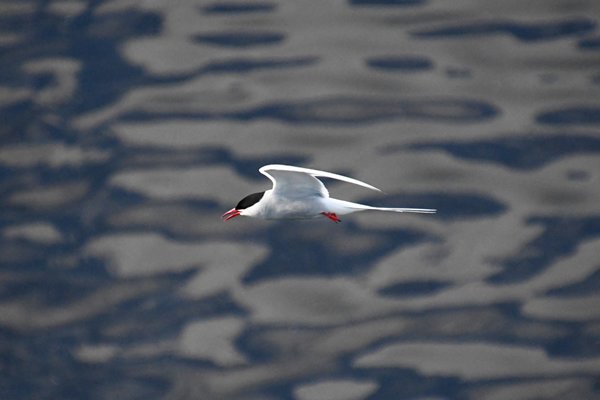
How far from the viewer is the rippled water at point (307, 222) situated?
15992mm

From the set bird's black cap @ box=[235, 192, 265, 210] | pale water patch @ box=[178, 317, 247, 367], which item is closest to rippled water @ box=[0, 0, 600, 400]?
pale water patch @ box=[178, 317, 247, 367]

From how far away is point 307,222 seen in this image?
1777 centimetres

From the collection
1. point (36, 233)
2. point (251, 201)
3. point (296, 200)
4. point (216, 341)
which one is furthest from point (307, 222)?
point (296, 200)

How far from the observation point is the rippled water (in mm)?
15992

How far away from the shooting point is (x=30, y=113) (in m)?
18.3

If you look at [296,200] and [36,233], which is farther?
[36,233]

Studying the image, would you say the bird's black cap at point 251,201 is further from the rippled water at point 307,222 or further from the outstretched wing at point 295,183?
the rippled water at point 307,222

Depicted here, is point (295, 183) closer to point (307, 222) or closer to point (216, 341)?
point (216, 341)

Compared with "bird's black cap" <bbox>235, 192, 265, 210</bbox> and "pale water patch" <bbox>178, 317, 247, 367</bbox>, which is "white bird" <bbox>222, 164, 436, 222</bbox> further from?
"pale water patch" <bbox>178, 317, 247, 367</bbox>

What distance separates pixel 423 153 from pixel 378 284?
2.18 m

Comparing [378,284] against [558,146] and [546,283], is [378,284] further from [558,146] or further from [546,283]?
[558,146]

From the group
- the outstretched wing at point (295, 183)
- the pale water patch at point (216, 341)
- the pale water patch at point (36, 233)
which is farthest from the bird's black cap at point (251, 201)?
the pale water patch at point (36, 233)

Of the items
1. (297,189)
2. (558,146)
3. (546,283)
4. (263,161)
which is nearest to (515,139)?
(558,146)

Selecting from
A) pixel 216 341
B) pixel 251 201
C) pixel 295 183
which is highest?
pixel 295 183
